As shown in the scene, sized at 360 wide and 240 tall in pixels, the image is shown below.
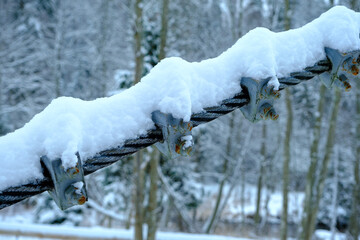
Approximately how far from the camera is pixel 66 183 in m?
0.95

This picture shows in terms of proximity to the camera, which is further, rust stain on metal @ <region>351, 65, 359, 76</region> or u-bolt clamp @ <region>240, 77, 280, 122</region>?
rust stain on metal @ <region>351, 65, 359, 76</region>

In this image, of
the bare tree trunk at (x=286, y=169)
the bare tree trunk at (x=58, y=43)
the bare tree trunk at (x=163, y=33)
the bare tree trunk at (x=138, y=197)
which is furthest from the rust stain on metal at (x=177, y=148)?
the bare tree trunk at (x=58, y=43)

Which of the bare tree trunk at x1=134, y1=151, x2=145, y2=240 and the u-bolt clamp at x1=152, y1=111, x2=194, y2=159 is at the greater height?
the u-bolt clamp at x1=152, y1=111, x2=194, y2=159

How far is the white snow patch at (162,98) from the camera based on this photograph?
3.20ft

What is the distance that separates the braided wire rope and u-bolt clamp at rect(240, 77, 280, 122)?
0.04 m

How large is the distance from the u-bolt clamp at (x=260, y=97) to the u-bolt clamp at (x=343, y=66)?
469 millimetres

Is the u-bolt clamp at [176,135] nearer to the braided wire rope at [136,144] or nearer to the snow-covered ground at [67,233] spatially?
the braided wire rope at [136,144]

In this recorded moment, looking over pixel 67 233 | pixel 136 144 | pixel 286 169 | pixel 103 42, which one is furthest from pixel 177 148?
pixel 103 42

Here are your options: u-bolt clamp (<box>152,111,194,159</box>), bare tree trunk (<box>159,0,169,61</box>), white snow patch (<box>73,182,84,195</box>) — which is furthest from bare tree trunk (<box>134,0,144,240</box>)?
white snow patch (<box>73,182,84,195</box>)

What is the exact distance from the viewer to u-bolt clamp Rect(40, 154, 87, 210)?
3.08ft

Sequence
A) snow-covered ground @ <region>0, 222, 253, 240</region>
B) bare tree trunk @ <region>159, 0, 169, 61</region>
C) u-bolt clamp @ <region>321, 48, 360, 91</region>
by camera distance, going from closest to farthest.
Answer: u-bolt clamp @ <region>321, 48, 360, 91</region> → snow-covered ground @ <region>0, 222, 253, 240</region> → bare tree trunk @ <region>159, 0, 169, 61</region>

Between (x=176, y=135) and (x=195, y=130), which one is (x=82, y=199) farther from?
(x=195, y=130)

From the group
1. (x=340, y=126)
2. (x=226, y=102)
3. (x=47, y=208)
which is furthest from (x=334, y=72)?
(x=340, y=126)

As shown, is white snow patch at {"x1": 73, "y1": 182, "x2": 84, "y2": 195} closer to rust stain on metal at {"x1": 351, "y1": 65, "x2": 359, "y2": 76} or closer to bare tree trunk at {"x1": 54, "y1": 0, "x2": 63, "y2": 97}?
rust stain on metal at {"x1": 351, "y1": 65, "x2": 359, "y2": 76}
